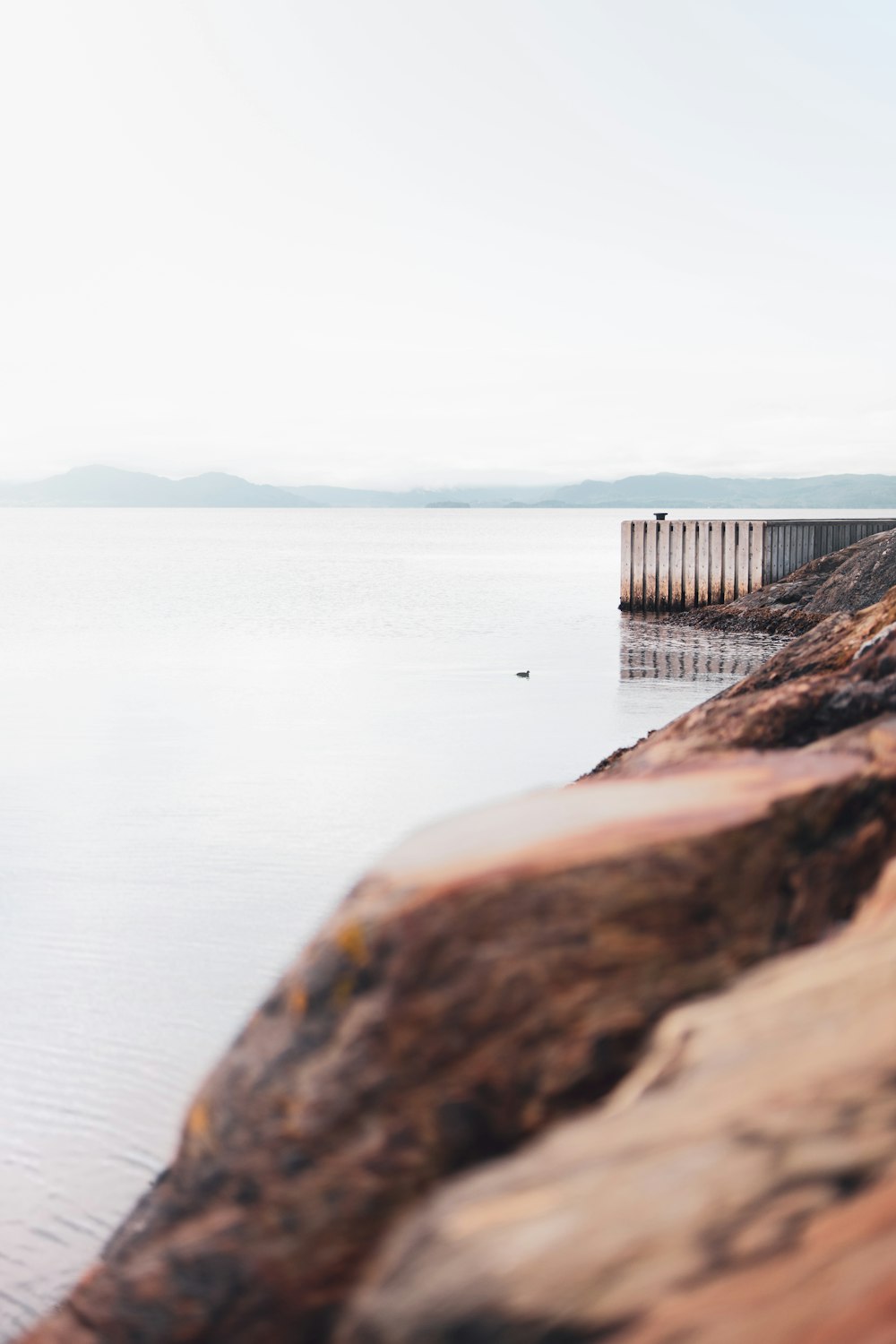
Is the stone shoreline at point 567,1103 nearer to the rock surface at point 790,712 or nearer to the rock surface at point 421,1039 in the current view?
the rock surface at point 421,1039

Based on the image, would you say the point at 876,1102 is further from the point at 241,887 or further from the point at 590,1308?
the point at 241,887

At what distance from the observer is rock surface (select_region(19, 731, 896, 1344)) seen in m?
2.39

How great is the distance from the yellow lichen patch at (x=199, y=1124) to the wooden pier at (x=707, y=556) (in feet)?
82.5

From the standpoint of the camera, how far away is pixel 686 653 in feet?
73.9

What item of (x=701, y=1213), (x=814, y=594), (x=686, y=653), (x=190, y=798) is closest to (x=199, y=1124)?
(x=701, y=1213)

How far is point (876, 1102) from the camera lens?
2055 millimetres

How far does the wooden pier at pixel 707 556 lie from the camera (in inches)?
1094

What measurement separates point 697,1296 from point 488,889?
2.85ft

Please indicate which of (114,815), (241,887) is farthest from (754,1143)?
(114,815)

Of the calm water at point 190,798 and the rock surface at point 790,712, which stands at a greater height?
the rock surface at point 790,712

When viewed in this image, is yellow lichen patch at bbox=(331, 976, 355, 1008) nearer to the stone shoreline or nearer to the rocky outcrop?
the stone shoreline

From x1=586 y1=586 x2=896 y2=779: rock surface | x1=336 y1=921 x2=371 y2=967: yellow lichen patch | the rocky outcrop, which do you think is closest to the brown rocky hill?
the rocky outcrop

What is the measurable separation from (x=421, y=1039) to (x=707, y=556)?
1061 inches

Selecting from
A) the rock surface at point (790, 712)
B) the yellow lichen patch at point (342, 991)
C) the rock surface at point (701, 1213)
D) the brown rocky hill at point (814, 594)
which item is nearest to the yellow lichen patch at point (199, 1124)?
the yellow lichen patch at point (342, 991)
